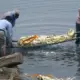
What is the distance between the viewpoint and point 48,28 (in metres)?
20.6

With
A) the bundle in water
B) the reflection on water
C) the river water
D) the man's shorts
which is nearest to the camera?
the man's shorts

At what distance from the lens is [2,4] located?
25703mm

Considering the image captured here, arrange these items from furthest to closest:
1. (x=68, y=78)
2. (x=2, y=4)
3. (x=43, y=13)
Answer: (x=2, y=4) → (x=43, y=13) → (x=68, y=78)

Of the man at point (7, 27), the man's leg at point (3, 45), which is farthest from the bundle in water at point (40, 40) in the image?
the man's leg at point (3, 45)

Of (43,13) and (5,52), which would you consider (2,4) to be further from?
(5,52)

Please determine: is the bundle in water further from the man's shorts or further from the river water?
the man's shorts

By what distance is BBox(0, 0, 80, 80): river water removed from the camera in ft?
53.1

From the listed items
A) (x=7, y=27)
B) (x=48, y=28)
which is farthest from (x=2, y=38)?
(x=48, y=28)

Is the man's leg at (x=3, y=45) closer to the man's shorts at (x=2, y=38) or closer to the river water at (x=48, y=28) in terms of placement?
the man's shorts at (x=2, y=38)

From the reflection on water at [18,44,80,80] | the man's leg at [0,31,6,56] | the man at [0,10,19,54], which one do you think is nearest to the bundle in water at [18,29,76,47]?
the reflection on water at [18,44,80,80]

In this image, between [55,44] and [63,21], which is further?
[63,21]

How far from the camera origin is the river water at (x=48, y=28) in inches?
637

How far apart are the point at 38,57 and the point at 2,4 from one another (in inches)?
358

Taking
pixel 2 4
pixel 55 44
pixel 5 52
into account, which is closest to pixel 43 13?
pixel 2 4
